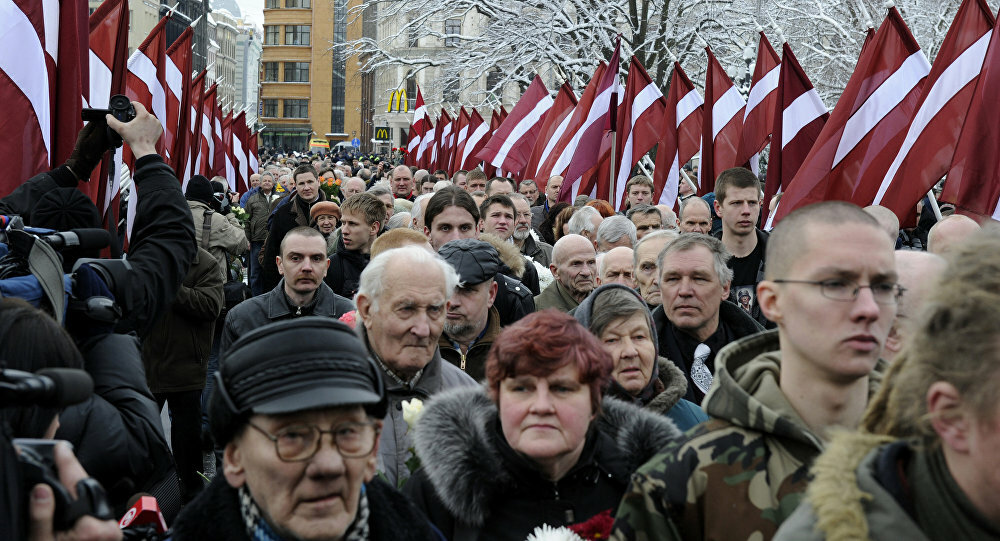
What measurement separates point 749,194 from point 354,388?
5152 millimetres

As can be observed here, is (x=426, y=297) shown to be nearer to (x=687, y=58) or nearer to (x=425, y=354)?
(x=425, y=354)

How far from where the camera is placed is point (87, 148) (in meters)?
4.77

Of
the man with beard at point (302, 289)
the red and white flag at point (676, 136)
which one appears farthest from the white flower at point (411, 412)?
the red and white flag at point (676, 136)

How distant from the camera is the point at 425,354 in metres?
4.09

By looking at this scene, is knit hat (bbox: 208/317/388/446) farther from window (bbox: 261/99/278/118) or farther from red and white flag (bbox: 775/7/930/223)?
window (bbox: 261/99/278/118)

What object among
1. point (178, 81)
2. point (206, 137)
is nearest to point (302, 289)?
point (178, 81)

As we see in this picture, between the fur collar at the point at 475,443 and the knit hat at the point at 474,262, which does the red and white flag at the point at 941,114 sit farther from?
the fur collar at the point at 475,443

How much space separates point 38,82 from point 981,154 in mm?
5823

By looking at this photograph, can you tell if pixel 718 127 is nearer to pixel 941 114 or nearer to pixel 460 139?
pixel 941 114

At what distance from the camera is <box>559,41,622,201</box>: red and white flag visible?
41.2 ft

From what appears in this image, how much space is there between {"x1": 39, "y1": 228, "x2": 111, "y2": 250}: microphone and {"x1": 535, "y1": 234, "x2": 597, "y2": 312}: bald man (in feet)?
10.6

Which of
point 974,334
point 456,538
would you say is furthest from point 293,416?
point 974,334

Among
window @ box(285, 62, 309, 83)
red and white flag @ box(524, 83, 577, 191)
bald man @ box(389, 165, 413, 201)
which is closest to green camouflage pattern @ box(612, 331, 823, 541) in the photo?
red and white flag @ box(524, 83, 577, 191)

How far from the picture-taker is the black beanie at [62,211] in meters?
4.46
